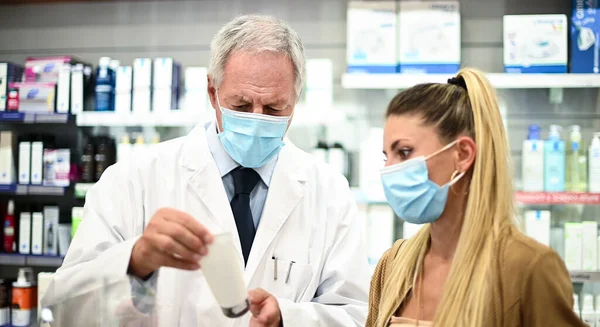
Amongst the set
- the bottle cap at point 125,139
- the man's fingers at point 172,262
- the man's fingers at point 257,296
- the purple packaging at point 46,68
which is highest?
the purple packaging at point 46,68

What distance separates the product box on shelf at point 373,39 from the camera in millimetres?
3670

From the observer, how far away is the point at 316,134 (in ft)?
13.3

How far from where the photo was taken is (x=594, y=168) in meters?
3.49

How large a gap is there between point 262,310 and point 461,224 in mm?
533

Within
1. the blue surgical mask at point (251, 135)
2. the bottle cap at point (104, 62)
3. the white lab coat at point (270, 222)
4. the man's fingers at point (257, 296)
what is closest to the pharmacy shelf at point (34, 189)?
the bottle cap at point (104, 62)

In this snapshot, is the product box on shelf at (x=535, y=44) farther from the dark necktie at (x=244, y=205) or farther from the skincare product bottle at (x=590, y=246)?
the dark necktie at (x=244, y=205)

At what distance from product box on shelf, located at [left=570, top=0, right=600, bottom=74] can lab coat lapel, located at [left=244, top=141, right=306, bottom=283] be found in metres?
2.20

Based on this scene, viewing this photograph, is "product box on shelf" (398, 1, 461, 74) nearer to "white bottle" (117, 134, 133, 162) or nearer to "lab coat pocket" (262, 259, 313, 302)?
"white bottle" (117, 134, 133, 162)

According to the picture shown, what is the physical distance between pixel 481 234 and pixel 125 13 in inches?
143

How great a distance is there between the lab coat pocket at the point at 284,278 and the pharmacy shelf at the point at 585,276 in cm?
214

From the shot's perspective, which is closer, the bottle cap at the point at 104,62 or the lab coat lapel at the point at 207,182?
the lab coat lapel at the point at 207,182

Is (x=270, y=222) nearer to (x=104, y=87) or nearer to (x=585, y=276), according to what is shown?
(x=585, y=276)

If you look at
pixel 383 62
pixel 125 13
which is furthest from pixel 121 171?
pixel 125 13

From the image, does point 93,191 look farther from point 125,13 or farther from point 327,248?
point 125,13
